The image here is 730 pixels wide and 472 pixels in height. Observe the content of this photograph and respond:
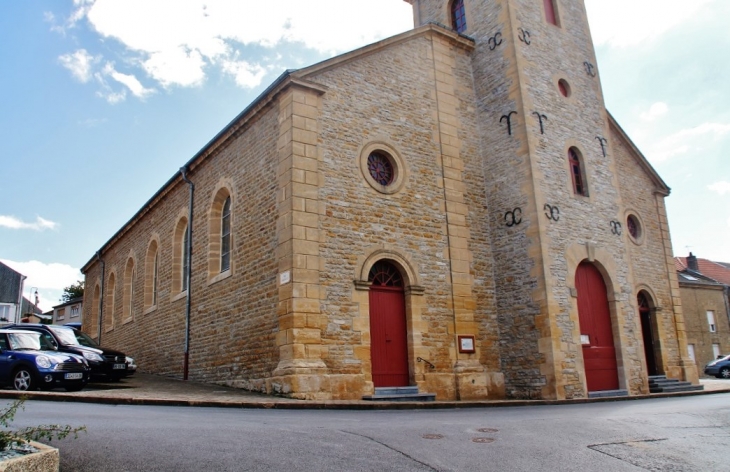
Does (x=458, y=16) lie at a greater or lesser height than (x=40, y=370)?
greater

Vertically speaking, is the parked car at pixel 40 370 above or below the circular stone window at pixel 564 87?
below

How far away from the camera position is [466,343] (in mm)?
13484

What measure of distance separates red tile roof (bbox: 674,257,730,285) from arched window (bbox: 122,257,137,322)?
28.8 m

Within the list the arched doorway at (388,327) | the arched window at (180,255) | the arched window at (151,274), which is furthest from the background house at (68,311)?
the arched doorway at (388,327)

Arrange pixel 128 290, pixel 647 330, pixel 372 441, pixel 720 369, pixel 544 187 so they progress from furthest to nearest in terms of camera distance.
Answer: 1. pixel 720 369
2. pixel 128 290
3. pixel 647 330
4. pixel 544 187
5. pixel 372 441

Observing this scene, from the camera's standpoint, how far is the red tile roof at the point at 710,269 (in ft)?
112

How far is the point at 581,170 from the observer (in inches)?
622

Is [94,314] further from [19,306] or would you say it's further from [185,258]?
[19,306]

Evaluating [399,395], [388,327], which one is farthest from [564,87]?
[399,395]

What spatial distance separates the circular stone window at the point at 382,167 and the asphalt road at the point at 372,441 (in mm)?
5985

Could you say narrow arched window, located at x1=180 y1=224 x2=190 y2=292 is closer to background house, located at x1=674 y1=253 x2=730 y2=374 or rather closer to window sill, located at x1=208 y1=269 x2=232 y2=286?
window sill, located at x1=208 y1=269 x2=232 y2=286

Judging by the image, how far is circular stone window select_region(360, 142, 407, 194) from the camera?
13.2 m

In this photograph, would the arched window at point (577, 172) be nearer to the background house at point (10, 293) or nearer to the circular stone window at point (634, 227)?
the circular stone window at point (634, 227)

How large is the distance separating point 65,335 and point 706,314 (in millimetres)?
30376
